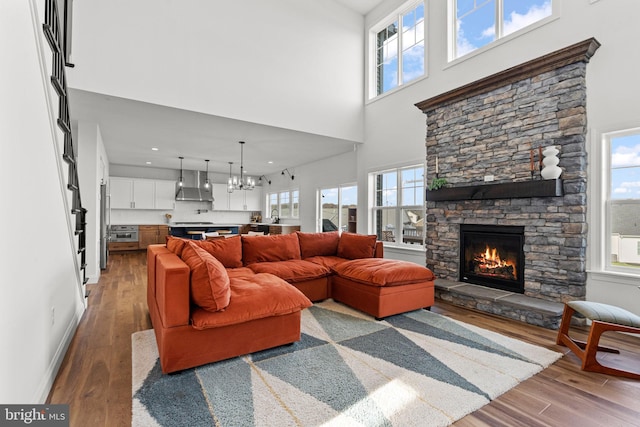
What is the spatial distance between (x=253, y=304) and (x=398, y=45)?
216 inches

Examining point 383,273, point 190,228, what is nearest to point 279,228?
point 190,228

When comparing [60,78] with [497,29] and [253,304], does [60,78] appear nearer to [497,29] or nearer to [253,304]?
[253,304]

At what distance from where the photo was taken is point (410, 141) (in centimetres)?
529

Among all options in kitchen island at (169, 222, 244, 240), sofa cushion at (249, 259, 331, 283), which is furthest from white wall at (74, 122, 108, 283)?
kitchen island at (169, 222, 244, 240)

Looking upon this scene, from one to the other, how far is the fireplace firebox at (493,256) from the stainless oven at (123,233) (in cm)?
874

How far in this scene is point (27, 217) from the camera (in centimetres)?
163

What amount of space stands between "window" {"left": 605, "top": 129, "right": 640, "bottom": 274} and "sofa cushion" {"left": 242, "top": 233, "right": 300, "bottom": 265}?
142 inches

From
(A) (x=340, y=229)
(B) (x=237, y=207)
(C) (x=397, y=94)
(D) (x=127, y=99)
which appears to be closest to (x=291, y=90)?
(C) (x=397, y=94)

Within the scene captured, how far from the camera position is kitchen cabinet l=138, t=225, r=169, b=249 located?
29.5 feet

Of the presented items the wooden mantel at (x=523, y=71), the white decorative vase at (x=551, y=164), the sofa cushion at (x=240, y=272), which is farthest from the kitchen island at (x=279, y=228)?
the white decorative vase at (x=551, y=164)

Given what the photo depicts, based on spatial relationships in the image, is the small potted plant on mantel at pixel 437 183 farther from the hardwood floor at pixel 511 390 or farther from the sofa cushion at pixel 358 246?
the hardwood floor at pixel 511 390

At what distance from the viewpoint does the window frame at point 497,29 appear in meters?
3.63

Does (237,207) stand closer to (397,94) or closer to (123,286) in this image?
(123,286)

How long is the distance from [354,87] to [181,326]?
18.0 ft
